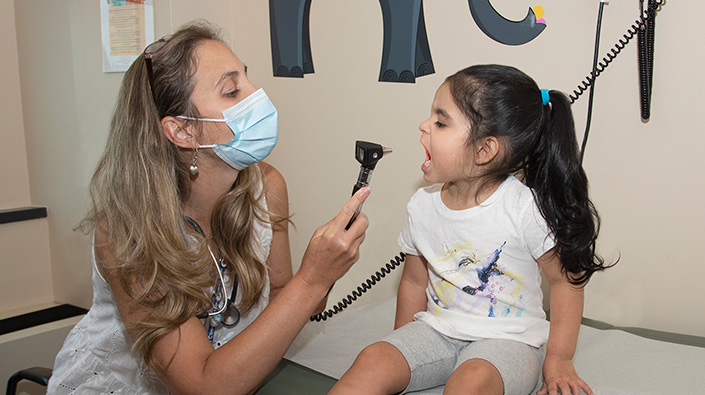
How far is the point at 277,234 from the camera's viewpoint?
4.98ft

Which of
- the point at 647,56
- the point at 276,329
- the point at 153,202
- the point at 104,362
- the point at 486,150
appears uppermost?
the point at 647,56

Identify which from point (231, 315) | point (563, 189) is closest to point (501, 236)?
point (563, 189)

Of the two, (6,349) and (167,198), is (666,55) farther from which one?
(6,349)

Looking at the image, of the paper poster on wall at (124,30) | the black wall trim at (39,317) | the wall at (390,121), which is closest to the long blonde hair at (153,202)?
the wall at (390,121)

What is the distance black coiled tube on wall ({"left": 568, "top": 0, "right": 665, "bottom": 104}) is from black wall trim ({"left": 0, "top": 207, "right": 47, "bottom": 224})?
7.81 feet

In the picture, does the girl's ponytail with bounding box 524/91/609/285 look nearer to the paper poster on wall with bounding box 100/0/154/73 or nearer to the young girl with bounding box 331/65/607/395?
the young girl with bounding box 331/65/607/395

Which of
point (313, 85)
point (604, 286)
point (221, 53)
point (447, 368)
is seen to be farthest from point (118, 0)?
point (604, 286)

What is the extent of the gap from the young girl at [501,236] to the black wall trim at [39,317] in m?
1.95

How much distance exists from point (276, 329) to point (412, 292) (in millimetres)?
460

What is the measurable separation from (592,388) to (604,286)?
58cm

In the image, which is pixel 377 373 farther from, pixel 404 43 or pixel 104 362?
pixel 404 43

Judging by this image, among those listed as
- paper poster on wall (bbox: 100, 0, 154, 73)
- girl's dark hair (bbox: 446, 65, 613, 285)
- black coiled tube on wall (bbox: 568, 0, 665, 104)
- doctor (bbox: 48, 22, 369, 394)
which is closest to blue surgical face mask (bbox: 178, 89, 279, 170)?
doctor (bbox: 48, 22, 369, 394)

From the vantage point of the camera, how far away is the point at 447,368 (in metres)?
1.22

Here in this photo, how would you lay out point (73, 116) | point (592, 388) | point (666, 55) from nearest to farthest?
point (592, 388) < point (666, 55) < point (73, 116)
